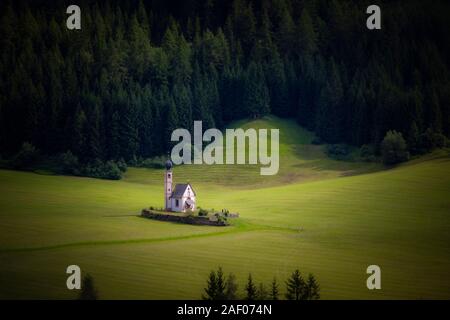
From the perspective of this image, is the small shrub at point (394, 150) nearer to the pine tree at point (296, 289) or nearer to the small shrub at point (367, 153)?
the small shrub at point (367, 153)

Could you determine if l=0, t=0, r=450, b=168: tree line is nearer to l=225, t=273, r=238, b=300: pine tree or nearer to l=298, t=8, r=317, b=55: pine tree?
l=298, t=8, r=317, b=55: pine tree

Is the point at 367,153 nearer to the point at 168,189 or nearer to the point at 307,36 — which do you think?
the point at 307,36

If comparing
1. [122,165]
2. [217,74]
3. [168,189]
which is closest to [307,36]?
[217,74]

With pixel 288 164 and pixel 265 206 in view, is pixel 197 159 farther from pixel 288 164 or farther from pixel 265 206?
pixel 265 206

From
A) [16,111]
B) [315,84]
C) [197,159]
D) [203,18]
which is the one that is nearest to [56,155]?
[16,111]

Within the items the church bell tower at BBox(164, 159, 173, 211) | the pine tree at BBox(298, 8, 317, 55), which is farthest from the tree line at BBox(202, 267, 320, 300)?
the pine tree at BBox(298, 8, 317, 55)
